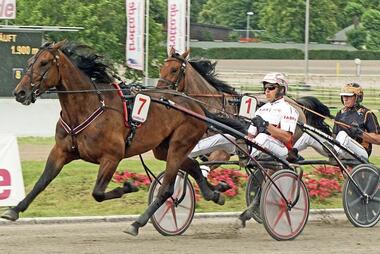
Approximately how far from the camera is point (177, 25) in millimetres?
25094

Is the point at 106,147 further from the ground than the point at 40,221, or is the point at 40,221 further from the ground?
the point at 106,147

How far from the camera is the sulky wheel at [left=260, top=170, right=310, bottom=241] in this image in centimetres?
944

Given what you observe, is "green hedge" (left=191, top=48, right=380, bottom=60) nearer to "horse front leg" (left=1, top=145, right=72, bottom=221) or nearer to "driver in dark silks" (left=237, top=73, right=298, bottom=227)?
"driver in dark silks" (left=237, top=73, right=298, bottom=227)

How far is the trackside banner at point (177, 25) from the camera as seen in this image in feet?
82.0

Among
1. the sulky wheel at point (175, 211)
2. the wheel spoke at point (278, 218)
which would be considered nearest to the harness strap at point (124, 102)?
the sulky wheel at point (175, 211)

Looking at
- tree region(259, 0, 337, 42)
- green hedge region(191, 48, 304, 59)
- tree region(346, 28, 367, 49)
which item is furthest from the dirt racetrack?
tree region(346, 28, 367, 49)

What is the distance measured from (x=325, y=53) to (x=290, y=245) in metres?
51.2

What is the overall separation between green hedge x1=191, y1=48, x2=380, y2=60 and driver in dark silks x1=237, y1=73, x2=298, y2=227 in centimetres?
4632

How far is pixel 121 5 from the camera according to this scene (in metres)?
32.3

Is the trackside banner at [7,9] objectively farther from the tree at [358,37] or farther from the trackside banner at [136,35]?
the tree at [358,37]

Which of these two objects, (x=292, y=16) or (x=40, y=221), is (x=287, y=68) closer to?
(x=292, y=16)

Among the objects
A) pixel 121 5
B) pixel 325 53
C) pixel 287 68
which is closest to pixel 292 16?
pixel 325 53

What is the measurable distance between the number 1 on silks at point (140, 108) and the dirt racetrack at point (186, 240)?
1.07m

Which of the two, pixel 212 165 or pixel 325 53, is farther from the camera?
pixel 325 53
